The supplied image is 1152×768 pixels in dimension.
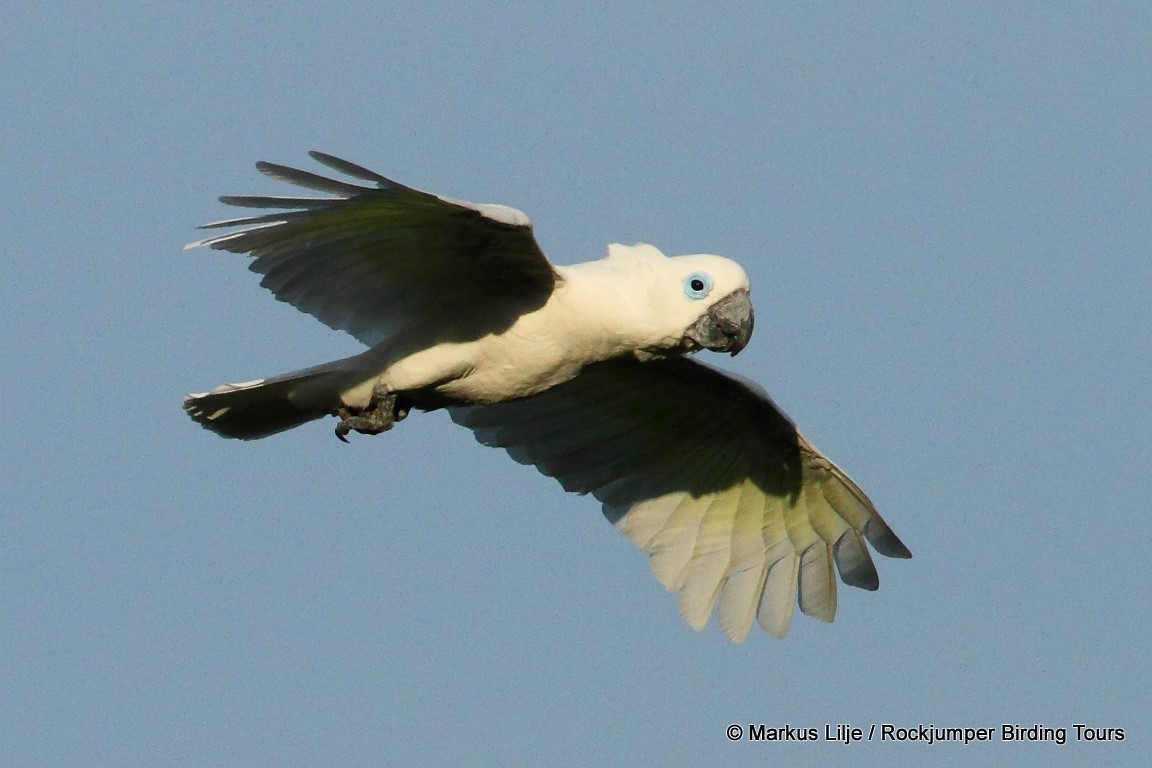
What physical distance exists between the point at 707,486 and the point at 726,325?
73.8 inches

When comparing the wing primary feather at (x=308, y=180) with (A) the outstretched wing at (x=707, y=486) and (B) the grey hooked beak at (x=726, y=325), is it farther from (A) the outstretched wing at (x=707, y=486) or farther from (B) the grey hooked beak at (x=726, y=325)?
(A) the outstretched wing at (x=707, y=486)

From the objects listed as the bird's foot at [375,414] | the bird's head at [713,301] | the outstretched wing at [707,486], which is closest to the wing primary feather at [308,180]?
the bird's foot at [375,414]

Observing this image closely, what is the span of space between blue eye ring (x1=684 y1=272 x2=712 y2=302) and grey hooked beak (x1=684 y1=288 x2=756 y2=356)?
0.26ft

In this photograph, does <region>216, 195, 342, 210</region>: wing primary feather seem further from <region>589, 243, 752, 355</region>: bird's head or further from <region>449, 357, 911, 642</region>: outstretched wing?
<region>449, 357, 911, 642</region>: outstretched wing

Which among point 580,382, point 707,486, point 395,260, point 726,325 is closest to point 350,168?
point 395,260

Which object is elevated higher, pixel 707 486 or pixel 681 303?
pixel 681 303

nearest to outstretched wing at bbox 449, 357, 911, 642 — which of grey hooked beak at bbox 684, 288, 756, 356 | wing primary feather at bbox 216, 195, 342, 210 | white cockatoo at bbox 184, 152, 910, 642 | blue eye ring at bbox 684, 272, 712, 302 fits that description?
white cockatoo at bbox 184, 152, 910, 642

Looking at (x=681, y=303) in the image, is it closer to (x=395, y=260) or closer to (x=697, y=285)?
(x=697, y=285)

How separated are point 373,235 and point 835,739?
346 cm

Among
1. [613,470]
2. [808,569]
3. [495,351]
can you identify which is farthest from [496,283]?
[808,569]

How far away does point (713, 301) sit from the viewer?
853 cm

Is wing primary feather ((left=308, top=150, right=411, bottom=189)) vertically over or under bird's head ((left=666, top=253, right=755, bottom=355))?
over

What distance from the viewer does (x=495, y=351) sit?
862cm

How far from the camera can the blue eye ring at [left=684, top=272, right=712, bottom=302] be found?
852 centimetres
